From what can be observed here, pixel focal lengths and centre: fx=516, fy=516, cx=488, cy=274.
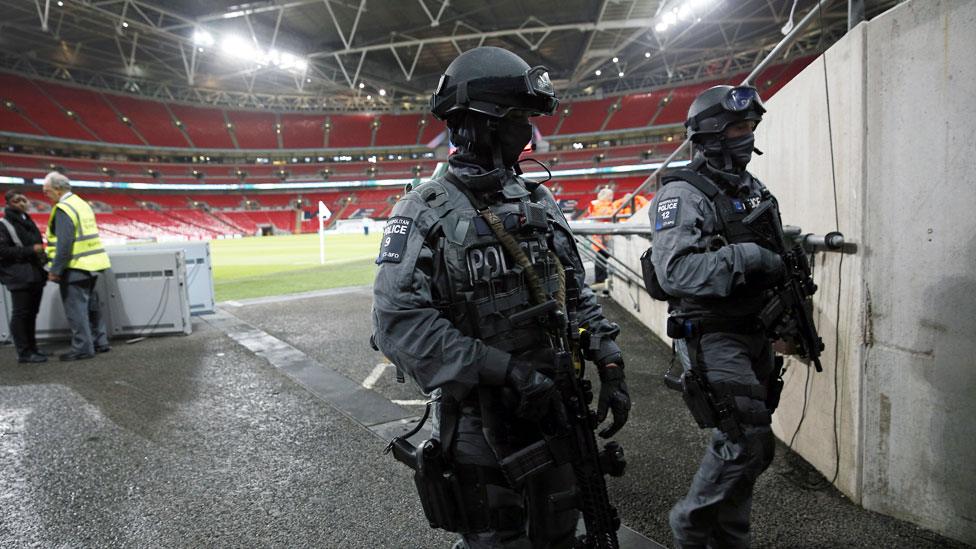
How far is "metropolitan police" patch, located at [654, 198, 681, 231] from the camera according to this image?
2.16m

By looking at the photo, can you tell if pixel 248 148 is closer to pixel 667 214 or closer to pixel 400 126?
pixel 400 126

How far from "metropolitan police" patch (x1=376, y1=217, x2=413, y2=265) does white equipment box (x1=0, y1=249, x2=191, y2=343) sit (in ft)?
20.2

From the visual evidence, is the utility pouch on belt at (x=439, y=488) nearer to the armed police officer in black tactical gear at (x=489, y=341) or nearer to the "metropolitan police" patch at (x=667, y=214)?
the armed police officer in black tactical gear at (x=489, y=341)

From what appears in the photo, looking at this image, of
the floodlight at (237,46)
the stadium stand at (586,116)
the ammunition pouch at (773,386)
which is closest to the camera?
the ammunition pouch at (773,386)

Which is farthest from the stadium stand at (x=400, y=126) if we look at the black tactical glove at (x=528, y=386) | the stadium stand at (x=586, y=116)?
the black tactical glove at (x=528, y=386)

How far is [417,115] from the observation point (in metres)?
49.8

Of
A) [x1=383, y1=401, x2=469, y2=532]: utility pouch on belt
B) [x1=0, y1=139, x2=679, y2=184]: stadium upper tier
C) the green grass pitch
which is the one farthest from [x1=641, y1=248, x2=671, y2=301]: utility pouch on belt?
[x1=0, y1=139, x2=679, y2=184]: stadium upper tier

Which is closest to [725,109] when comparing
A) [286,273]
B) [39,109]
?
[286,273]

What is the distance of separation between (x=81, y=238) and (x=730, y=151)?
6.30m

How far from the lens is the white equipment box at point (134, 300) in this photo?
250 inches

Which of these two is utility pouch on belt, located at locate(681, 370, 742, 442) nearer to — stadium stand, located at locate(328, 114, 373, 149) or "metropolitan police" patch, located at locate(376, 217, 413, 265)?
"metropolitan police" patch, located at locate(376, 217, 413, 265)

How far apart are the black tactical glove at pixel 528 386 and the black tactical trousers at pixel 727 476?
3.23 ft

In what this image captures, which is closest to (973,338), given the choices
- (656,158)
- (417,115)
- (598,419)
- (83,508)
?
(598,419)

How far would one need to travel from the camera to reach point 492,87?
5.34 ft
